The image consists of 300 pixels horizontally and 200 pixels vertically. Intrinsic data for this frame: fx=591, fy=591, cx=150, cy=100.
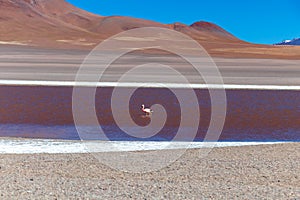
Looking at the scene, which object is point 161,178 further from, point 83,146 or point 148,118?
point 148,118

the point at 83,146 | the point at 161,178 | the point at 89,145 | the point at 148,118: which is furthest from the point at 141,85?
the point at 161,178

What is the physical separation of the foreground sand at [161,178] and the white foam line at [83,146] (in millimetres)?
723

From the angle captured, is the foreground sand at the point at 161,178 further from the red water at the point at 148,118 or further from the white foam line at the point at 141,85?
the white foam line at the point at 141,85

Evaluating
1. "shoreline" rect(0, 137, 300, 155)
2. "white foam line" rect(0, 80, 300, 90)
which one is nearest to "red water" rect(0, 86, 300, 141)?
"shoreline" rect(0, 137, 300, 155)

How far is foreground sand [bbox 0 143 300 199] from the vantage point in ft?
22.9

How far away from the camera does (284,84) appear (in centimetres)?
2670

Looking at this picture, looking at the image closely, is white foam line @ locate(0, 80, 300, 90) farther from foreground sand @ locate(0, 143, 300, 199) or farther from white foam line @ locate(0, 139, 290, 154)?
foreground sand @ locate(0, 143, 300, 199)

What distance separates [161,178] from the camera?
7.88 m

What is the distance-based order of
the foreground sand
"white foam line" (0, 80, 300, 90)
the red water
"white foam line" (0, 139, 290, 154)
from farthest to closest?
1. "white foam line" (0, 80, 300, 90)
2. the red water
3. "white foam line" (0, 139, 290, 154)
4. the foreground sand

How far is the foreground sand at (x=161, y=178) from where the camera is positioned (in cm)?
698

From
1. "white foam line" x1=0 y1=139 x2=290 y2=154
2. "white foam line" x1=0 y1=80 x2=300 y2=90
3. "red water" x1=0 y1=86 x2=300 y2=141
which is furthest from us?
"white foam line" x1=0 y1=80 x2=300 y2=90

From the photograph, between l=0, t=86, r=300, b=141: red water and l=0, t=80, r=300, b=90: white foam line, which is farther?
l=0, t=80, r=300, b=90: white foam line

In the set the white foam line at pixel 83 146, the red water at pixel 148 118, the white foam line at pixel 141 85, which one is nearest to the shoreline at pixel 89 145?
the white foam line at pixel 83 146

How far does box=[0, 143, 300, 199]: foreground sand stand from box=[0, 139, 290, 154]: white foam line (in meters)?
0.72
